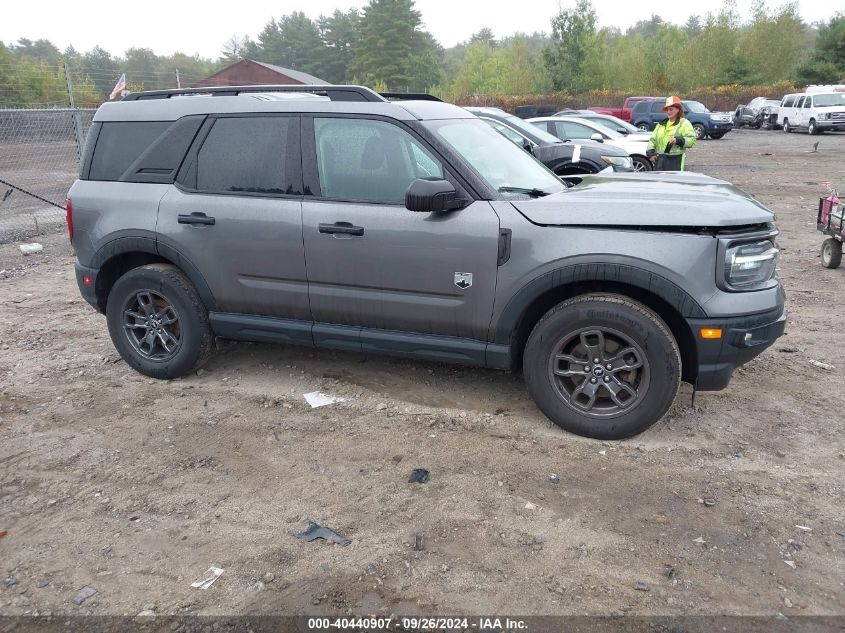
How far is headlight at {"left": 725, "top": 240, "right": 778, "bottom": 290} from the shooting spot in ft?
12.0

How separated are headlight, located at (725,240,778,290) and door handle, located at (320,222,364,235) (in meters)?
2.10

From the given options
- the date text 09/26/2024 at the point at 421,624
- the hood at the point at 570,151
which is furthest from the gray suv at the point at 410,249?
the hood at the point at 570,151

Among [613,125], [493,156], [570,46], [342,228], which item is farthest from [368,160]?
[570,46]

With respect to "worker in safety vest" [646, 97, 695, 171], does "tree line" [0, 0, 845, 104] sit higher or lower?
higher

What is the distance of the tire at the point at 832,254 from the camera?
24.8 feet

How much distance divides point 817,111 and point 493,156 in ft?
104

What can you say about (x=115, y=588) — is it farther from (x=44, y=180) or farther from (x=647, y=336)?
(x=44, y=180)

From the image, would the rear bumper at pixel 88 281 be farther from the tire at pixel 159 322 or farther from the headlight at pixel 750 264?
the headlight at pixel 750 264

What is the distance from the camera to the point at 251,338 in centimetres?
484

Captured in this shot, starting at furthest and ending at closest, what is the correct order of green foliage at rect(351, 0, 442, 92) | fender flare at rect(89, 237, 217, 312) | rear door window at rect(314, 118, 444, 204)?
green foliage at rect(351, 0, 442, 92) → fender flare at rect(89, 237, 217, 312) → rear door window at rect(314, 118, 444, 204)

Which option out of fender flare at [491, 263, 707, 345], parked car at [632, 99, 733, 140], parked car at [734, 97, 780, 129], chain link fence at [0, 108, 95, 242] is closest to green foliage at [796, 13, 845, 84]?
parked car at [734, 97, 780, 129]

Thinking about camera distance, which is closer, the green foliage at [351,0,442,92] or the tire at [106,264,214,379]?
the tire at [106,264,214,379]

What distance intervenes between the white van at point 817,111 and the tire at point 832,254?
88.0 feet

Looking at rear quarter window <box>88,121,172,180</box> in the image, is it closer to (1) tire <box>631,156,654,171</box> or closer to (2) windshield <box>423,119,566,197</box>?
(2) windshield <box>423,119,566,197</box>
